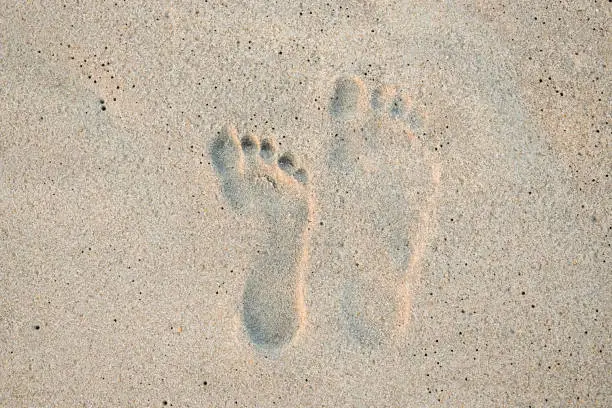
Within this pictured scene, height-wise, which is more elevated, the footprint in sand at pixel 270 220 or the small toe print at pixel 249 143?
the small toe print at pixel 249 143

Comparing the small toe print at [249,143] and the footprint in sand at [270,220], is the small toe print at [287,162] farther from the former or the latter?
the small toe print at [249,143]

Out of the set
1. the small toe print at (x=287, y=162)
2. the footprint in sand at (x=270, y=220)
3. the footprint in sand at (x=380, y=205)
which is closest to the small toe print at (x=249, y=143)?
the footprint in sand at (x=270, y=220)

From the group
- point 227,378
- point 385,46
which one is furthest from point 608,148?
point 227,378

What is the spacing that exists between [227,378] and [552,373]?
4.28 feet

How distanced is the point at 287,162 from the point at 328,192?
20cm

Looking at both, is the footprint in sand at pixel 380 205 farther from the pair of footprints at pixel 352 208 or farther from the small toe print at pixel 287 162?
the small toe print at pixel 287 162

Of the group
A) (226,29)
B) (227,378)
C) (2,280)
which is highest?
(226,29)

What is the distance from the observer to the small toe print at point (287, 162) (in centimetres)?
202

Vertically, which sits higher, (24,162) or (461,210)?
(461,210)

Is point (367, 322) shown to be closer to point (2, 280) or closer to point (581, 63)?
point (581, 63)

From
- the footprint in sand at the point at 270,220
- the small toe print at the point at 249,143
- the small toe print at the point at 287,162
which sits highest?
the small toe print at the point at 249,143

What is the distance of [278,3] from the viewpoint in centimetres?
205

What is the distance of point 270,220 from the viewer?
2037 millimetres

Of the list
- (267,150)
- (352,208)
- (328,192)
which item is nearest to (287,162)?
(267,150)
